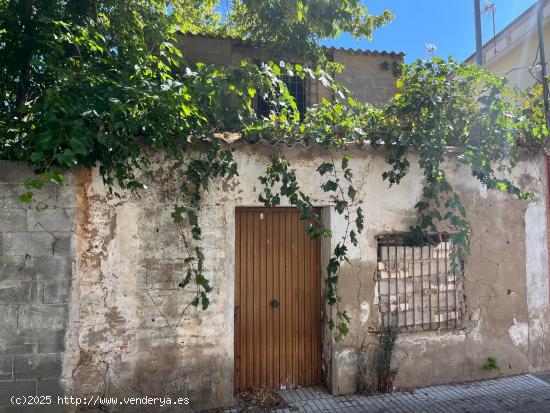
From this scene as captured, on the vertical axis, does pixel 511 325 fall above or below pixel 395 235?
below

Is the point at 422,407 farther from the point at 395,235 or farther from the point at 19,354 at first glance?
the point at 19,354

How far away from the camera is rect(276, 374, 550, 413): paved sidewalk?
13.9ft

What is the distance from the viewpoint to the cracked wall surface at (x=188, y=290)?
12.3 ft

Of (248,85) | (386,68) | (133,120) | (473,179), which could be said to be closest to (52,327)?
(133,120)

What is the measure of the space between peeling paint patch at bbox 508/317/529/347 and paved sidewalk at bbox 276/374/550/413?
20.0 inches

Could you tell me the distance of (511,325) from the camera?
513 centimetres

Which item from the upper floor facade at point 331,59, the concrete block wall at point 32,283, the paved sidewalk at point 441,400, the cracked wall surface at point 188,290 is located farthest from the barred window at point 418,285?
the upper floor facade at point 331,59

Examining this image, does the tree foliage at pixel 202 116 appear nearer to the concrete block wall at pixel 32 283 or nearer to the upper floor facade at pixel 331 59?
the concrete block wall at pixel 32 283

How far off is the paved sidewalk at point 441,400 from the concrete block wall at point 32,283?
7.72 feet

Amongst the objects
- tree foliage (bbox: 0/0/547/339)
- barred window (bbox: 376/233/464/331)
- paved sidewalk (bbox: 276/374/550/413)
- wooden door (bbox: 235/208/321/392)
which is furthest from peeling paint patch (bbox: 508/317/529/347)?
wooden door (bbox: 235/208/321/392)

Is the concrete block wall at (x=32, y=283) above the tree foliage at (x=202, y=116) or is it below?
below

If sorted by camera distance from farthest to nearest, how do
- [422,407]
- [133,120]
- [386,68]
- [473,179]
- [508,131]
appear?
[386,68] < [473,179] < [508,131] < [422,407] < [133,120]

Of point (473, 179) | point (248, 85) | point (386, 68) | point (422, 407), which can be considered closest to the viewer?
point (248, 85)

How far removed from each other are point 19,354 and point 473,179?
5325mm
